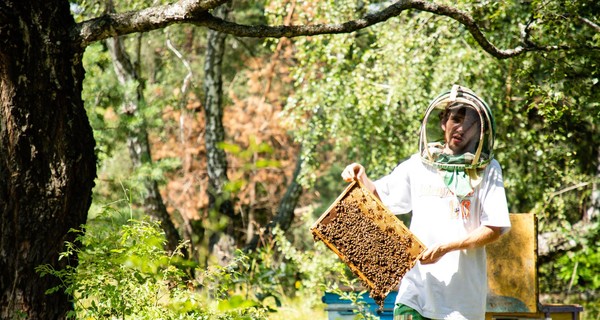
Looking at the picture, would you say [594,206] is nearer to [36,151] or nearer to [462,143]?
[462,143]

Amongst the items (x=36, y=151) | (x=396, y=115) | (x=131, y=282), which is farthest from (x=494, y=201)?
(x=396, y=115)

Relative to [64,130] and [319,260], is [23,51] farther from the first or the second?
[319,260]

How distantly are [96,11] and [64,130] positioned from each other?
4435 millimetres

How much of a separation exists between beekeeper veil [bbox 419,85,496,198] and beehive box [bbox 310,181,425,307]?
0.30 meters

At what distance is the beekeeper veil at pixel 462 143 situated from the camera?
3.42 m

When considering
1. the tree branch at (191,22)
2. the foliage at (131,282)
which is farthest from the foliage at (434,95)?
the foliage at (131,282)

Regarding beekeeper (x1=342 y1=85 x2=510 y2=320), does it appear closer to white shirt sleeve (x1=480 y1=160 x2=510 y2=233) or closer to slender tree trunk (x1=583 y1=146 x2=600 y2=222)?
white shirt sleeve (x1=480 y1=160 x2=510 y2=233)

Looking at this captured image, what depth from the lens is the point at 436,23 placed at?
8.45 meters

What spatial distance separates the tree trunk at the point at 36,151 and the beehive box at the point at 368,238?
1.56 metres

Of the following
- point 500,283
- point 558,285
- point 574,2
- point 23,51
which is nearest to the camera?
point 23,51

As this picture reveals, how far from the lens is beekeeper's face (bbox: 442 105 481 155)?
11.4 feet

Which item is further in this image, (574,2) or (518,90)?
(518,90)

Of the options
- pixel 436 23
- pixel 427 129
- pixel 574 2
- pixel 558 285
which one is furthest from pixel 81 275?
pixel 558 285

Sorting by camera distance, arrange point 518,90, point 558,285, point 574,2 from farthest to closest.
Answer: point 558,285
point 518,90
point 574,2
